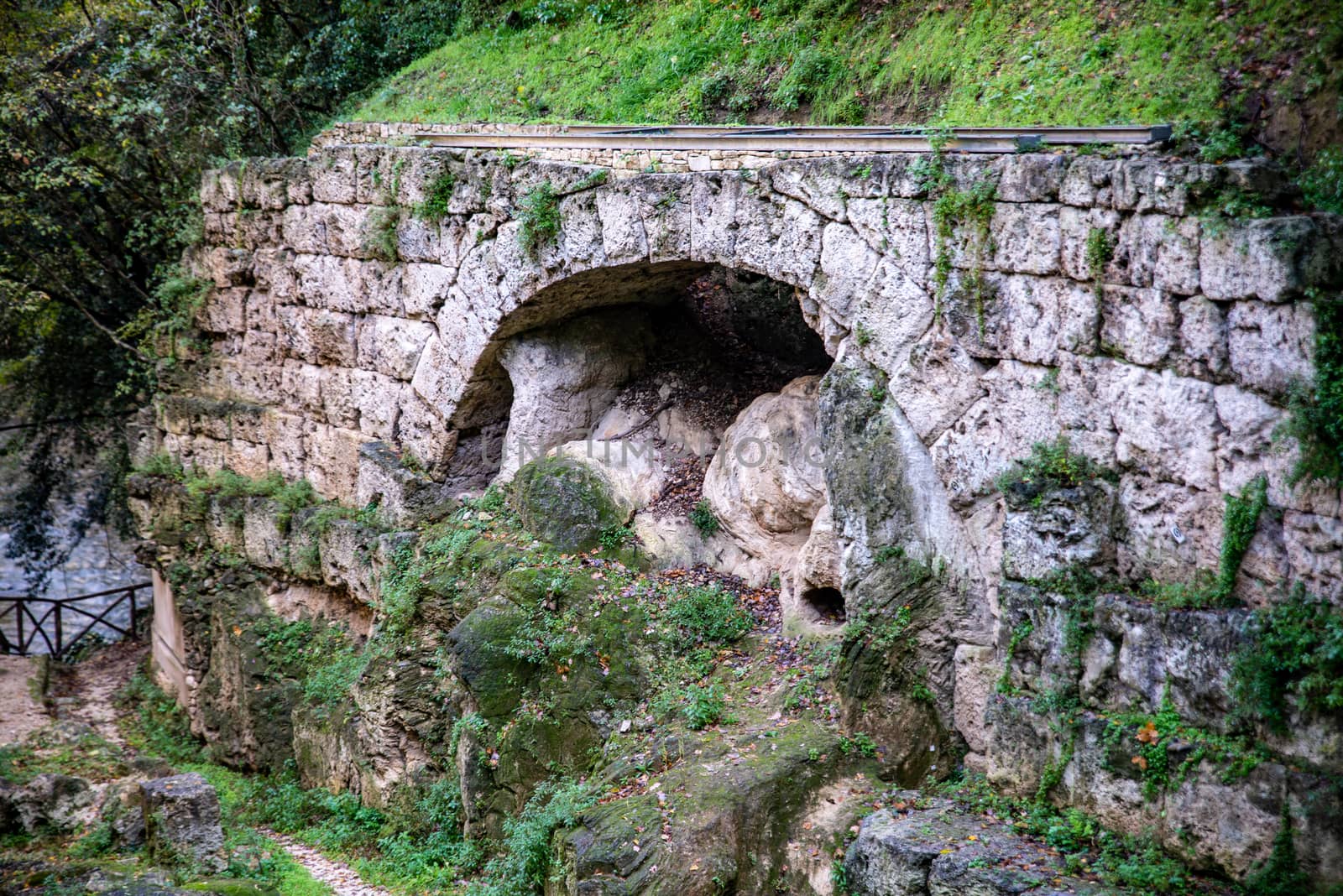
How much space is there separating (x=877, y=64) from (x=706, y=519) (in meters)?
4.35

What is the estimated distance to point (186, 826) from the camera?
31.8 feet

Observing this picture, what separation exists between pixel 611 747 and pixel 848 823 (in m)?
2.21

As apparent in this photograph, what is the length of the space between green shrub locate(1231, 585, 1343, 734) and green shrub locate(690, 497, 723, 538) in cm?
505

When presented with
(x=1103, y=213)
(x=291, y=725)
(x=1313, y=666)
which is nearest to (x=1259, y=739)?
(x=1313, y=666)

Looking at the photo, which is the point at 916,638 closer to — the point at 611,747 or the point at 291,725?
the point at 611,747

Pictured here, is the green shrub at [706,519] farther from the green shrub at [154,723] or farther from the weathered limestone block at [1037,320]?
the green shrub at [154,723]

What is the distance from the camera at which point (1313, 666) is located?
580 cm

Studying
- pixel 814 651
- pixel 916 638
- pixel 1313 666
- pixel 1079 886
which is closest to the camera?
pixel 1313 666

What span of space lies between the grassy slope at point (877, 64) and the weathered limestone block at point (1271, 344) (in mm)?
1215

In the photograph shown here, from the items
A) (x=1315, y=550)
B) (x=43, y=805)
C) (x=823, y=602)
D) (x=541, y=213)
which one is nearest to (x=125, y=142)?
(x=541, y=213)

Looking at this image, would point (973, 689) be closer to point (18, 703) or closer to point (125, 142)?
point (18, 703)

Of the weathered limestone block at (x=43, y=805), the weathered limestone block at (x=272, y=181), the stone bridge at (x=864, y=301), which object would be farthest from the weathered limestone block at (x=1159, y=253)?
the weathered limestone block at (x=43, y=805)

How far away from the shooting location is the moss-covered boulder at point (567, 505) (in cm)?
1042

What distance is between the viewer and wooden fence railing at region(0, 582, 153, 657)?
1728 cm
